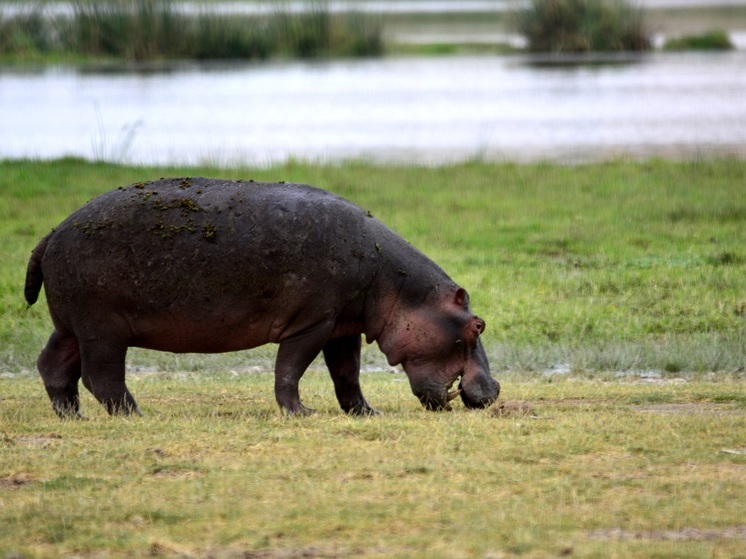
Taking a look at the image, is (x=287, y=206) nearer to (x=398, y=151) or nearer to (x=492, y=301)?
(x=492, y=301)

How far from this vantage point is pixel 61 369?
8555 mm

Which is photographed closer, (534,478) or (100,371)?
(534,478)

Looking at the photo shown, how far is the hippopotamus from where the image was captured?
8.13 metres

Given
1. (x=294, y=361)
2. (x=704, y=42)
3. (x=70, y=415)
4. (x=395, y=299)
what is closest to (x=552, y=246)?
(x=395, y=299)

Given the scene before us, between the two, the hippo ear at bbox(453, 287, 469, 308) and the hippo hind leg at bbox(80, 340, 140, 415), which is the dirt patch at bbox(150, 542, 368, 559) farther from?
the hippo ear at bbox(453, 287, 469, 308)

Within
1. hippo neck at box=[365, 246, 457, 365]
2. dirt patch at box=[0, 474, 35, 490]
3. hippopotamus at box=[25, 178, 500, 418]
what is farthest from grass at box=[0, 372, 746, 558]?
hippo neck at box=[365, 246, 457, 365]

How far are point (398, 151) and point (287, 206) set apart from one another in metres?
16.9

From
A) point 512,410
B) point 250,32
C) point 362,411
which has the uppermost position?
point 512,410

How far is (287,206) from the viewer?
8281 millimetres

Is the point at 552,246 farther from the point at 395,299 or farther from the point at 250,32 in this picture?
the point at 250,32

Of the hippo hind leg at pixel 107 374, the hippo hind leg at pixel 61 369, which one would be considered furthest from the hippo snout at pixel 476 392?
the hippo hind leg at pixel 61 369

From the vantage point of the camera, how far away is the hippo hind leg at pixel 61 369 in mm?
8516

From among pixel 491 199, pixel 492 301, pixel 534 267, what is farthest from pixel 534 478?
pixel 491 199

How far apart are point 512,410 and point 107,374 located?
8.14ft
